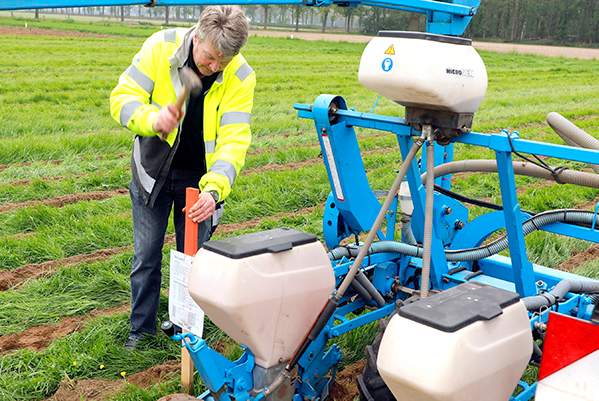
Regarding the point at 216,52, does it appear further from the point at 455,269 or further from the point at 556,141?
the point at 556,141

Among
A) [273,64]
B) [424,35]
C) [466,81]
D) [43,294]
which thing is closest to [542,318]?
[466,81]

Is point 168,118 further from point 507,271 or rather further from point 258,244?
point 507,271

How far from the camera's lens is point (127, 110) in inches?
123

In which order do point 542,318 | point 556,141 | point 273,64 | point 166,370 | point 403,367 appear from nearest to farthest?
point 403,367 → point 542,318 → point 166,370 → point 556,141 → point 273,64

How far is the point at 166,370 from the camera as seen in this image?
367 centimetres

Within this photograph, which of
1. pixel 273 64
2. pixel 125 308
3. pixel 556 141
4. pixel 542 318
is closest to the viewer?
pixel 542 318

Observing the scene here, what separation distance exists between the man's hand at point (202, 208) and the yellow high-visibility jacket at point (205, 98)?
8 centimetres

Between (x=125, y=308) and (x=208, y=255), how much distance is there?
187 cm

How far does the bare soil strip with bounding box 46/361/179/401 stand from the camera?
11.2 ft

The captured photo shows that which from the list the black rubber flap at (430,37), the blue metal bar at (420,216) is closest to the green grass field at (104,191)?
the blue metal bar at (420,216)

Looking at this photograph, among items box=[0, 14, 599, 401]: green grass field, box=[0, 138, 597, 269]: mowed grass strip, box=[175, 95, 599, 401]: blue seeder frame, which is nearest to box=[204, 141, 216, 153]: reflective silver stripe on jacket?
box=[175, 95, 599, 401]: blue seeder frame

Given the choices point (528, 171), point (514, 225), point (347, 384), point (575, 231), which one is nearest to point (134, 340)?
point (347, 384)

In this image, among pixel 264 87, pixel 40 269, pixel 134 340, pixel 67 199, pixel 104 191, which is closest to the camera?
pixel 134 340

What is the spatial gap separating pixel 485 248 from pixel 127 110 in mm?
1883
